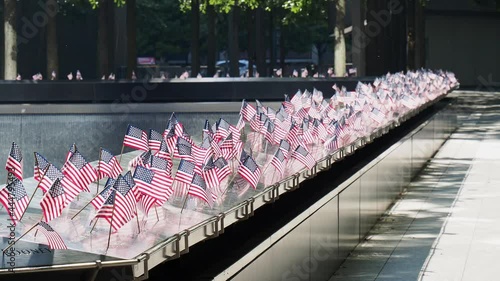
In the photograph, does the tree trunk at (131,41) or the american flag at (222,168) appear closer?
the american flag at (222,168)

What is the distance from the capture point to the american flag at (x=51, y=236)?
20.0 feet

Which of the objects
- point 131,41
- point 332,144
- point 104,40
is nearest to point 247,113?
point 332,144

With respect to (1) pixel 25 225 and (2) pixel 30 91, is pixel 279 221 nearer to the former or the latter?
(1) pixel 25 225

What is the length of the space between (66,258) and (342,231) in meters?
6.50

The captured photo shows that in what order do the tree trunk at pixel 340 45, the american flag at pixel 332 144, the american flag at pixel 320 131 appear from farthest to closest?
the tree trunk at pixel 340 45 → the american flag at pixel 320 131 → the american flag at pixel 332 144

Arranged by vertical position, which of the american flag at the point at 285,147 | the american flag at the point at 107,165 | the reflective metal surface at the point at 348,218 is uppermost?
the american flag at the point at 107,165

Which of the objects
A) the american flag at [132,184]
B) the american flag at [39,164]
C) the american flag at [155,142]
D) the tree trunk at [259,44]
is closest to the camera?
the american flag at [132,184]

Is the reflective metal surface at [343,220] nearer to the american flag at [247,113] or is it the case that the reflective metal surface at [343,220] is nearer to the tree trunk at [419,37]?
the american flag at [247,113]

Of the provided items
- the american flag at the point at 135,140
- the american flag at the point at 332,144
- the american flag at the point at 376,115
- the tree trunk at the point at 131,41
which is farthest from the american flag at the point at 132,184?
the tree trunk at the point at 131,41

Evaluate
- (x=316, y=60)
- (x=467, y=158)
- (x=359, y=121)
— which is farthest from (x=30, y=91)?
(x=316, y=60)

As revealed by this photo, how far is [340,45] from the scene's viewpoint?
50062 mm

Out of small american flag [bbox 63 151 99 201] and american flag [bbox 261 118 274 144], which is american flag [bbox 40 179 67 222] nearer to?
small american flag [bbox 63 151 99 201]

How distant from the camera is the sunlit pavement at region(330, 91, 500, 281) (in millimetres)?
11766

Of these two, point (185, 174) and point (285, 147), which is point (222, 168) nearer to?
point (185, 174)
